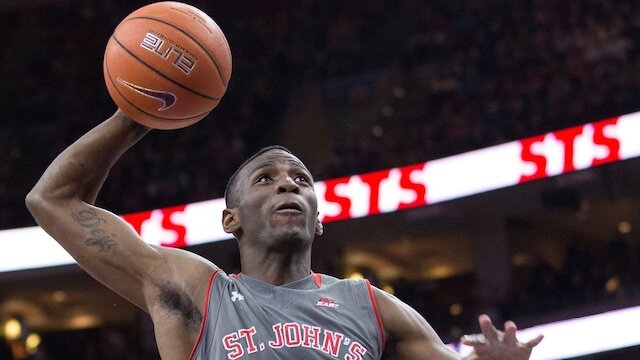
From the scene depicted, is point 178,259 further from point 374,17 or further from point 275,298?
point 374,17

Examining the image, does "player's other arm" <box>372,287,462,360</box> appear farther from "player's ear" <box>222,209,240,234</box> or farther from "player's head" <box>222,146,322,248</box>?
"player's ear" <box>222,209,240,234</box>

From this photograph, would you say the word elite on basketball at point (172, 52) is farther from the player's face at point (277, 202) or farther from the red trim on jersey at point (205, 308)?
the red trim on jersey at point (205, 308)

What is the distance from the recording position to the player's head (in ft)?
11.3

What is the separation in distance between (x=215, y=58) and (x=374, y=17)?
44.4 feet

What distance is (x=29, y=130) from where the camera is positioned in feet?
49.1

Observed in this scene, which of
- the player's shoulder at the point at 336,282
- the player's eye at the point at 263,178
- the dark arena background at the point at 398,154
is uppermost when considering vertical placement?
the dark arena background at the point at 398,154

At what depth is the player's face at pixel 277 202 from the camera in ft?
11.3

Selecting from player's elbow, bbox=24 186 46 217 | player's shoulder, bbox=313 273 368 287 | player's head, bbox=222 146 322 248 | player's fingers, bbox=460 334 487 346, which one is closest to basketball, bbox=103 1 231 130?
player's head, bbox=222 146 322 248

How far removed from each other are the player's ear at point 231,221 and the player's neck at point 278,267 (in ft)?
0.56

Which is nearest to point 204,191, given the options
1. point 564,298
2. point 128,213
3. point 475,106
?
point 128,213

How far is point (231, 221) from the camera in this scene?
3.66 m

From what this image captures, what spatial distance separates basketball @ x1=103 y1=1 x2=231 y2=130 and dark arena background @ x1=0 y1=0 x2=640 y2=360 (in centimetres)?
895

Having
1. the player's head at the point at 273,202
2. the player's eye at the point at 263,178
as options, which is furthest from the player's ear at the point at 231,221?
the player's eye at the point at 263,178

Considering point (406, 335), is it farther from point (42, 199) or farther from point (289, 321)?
point (42, 199)
